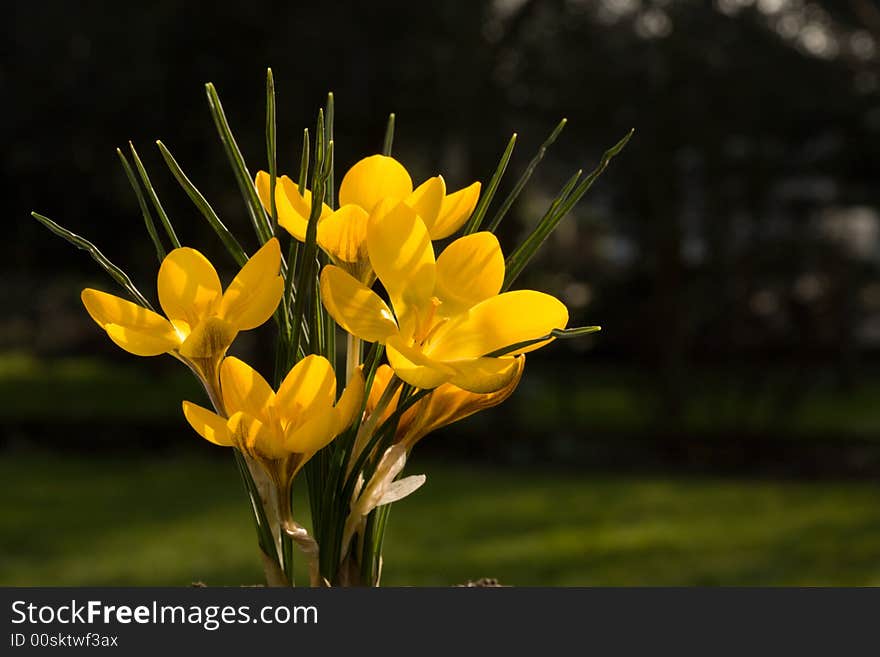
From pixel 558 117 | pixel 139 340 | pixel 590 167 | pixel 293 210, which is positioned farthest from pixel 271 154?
pixel 590 167

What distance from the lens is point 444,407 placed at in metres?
0.72

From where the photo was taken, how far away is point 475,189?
75cm

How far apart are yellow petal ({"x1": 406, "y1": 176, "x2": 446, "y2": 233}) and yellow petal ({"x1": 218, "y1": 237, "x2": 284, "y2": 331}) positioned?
3.8 inches

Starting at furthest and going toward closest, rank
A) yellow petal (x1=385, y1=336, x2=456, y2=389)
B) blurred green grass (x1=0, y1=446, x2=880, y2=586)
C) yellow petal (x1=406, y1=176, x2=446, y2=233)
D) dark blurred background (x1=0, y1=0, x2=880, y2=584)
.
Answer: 1. dark blurred background (x1=0, y1=0, x2=880, y2=584)
2. blurred green grass (x1=0, y1=446, x2=880, y2=586)
3. yellow petal (x1=406, y1=176, x2=446, y2=233)
4. yellow petal (x1=385, y1=336, x2=456, y2=389)

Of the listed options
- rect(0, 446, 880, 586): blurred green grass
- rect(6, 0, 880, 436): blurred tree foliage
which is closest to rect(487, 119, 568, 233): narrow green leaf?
rect(0, 446, 880, 586): blurred green grass

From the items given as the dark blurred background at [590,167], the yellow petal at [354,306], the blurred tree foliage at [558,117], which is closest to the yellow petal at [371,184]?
the yellow petal at [354,306]

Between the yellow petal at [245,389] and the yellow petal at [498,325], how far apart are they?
0.10 metres

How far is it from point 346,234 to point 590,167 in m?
5.79

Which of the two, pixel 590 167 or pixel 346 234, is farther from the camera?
pixel 590 167

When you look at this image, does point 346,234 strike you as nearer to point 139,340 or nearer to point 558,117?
point 139,340

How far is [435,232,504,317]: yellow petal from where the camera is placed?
67 cm

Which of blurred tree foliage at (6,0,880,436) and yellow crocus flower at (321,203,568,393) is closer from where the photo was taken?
yellow crocus flower at (321,203,568,393)

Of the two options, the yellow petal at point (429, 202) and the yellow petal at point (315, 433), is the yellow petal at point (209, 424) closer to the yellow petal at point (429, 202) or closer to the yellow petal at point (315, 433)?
the yellow petal at point (315, 433)

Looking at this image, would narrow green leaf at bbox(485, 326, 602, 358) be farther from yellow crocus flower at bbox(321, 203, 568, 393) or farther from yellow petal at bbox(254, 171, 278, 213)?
yellow petal at bbox(254, 171, 278, 213)
